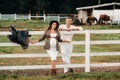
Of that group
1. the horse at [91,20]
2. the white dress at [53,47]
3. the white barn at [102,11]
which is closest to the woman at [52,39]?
the white dress at [53,47]

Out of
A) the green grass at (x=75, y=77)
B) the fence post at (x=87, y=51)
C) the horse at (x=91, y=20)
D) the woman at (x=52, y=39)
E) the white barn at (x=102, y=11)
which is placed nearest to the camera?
the green grass at (x=75, y=77)

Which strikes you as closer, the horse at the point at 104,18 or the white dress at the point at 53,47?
the white dress at the point at 53,47

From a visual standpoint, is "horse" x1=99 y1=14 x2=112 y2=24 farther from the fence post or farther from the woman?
the woman

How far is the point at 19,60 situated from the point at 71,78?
5248 millimetres

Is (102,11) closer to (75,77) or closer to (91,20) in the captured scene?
(91,20)

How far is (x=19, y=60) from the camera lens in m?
16.1

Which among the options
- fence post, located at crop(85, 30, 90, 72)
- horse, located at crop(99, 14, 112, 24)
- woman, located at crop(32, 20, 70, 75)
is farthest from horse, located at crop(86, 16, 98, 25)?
woman, located at crop(32, 20, 70, 75)

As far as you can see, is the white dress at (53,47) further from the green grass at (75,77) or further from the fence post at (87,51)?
the fence post at (87,51)

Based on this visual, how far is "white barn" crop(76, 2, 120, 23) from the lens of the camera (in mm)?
58562

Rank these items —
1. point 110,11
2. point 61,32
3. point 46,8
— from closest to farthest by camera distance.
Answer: point 61,32
point 110,11
point 46,8

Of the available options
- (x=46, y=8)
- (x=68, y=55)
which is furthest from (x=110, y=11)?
(x=68, y=55)

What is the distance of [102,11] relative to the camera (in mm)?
59969

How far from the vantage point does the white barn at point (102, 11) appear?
5856 cm

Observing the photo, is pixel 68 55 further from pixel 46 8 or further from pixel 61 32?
pixel 46 8
